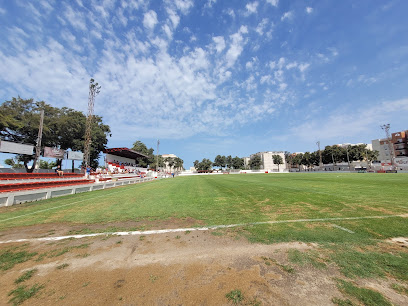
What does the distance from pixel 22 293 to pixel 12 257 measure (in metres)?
1.84

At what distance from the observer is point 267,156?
15462cm

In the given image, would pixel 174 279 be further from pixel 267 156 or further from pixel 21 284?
pixel 267 156

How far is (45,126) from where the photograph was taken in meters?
36.8

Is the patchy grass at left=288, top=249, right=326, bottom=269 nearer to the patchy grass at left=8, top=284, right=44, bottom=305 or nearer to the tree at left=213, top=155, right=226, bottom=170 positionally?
the patchy grass at left=8, top=284, right=44, bottom=305

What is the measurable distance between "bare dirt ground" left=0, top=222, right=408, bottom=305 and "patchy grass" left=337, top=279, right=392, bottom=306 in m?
0.09

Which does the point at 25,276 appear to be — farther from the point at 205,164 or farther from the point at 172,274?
the point at 205,164

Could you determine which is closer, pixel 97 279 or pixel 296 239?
pixel 97 279

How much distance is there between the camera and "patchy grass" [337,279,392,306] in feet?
6.61

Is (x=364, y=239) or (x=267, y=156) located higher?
(x=267, y=156)

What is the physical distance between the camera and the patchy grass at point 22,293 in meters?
2.32

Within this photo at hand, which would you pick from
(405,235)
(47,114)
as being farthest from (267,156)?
(405,235)

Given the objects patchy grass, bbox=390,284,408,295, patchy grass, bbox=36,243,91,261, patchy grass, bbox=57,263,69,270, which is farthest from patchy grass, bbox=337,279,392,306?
patchy grass, bbox=36,243,91,261

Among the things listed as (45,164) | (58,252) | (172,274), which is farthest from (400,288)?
(45,164)

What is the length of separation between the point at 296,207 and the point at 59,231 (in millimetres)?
8269
